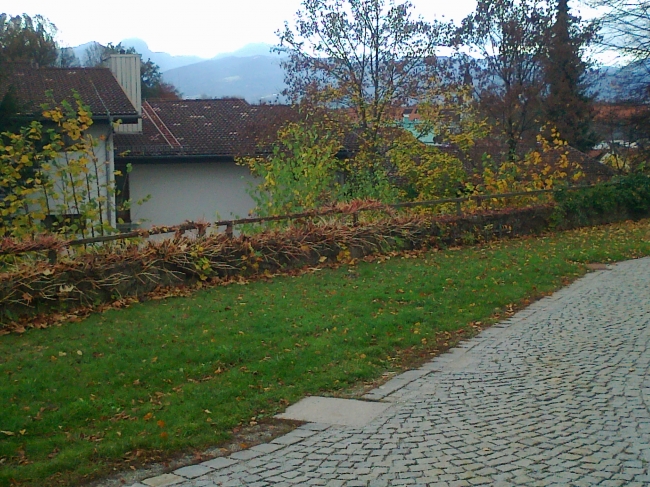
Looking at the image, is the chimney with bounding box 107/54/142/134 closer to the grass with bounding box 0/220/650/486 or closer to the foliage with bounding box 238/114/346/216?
the foliage with bounding box 238/114/346/216

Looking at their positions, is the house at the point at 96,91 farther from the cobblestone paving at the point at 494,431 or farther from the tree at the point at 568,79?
the tree at the point at 568,79

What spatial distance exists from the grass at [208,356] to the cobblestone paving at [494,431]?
602 mm

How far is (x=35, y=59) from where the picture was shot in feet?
156

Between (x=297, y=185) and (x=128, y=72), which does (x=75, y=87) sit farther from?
(x=297, y=185)

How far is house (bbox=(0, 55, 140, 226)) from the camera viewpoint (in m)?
23.6

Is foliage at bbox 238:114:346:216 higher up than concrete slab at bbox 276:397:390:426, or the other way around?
foliage at bbox 238:114:346:216

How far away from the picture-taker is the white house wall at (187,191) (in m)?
27.9

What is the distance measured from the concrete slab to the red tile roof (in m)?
18.1

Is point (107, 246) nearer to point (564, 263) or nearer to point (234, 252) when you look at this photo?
point (234, 252)

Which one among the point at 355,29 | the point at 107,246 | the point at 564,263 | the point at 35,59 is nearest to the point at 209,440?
the point at 107,246

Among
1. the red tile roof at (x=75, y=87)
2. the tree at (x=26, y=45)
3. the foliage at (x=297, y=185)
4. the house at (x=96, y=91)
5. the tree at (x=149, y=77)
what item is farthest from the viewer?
the tree at (x=149, y=77)

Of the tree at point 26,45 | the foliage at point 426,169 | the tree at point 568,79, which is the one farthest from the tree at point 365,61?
the tree at point 26,45

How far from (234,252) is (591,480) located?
8678mm

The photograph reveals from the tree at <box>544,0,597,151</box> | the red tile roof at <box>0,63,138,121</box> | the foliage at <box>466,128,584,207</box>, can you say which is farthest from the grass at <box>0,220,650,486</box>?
the tree at <box>544,0,597,151</box>
